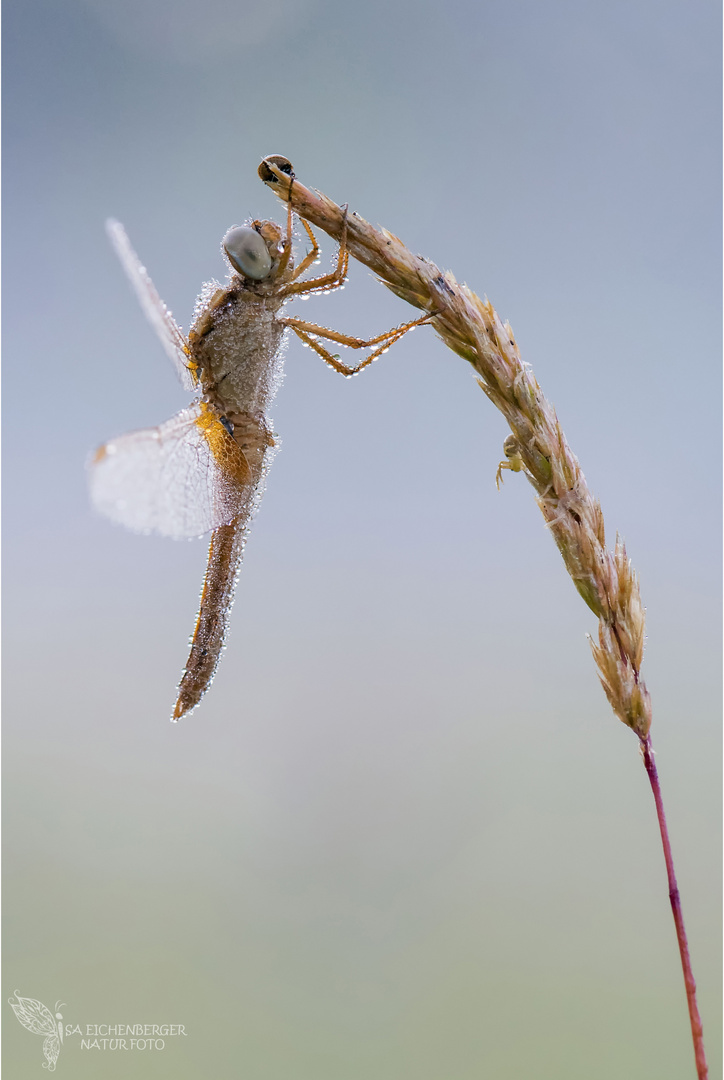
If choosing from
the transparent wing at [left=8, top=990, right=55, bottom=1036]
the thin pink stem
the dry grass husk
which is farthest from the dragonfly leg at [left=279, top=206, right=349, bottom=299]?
the transparent wing at [left=8, top=990, right=55, bottom=1036]

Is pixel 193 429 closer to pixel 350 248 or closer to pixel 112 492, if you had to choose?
pixel 112 492

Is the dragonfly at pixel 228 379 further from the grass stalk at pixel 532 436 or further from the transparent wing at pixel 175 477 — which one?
the grass stalk at pixel 532 436

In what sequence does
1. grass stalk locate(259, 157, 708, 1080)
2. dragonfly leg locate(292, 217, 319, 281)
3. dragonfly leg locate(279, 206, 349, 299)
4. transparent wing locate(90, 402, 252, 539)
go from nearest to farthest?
grass stalk locate(259, 157, 708, 1080), transparent wing locate(90, 402, 252, 539), dragonfly leg locate(279, 206, 349, 299), dragonfly leg locate(292, 217, 319, 281)

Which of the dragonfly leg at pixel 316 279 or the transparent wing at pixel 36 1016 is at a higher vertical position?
the dragonfly leg at pixel 316 279

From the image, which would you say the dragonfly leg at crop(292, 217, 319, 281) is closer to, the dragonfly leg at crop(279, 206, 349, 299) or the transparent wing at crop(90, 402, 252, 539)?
the dragonfly leg at crop(279, 206, 349, 299)

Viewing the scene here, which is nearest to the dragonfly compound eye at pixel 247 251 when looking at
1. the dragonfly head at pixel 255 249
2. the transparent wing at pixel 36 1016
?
the dragonfly head at pixel 255 249

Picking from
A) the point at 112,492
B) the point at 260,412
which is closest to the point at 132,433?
the point at 112,492
